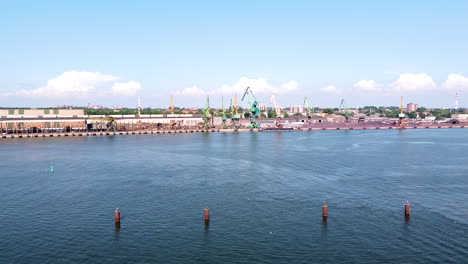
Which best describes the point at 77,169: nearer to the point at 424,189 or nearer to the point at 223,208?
the point at 223,208

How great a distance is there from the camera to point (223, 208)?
39438 millimetres

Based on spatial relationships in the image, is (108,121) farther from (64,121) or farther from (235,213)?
(235,213)

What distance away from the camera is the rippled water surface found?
28.3m

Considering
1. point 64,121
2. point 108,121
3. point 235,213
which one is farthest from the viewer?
point 108,121

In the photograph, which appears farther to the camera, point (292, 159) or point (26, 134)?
point (26, 134)

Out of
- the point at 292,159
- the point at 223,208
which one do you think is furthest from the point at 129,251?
the point at 292,159

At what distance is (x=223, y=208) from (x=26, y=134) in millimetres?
124931

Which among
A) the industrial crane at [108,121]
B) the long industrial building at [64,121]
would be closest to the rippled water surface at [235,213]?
the long industrial building at [64,121]

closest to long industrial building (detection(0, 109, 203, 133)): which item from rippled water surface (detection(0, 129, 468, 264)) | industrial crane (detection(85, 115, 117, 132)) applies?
industrial crane (detection(85, 115, 117, 132))

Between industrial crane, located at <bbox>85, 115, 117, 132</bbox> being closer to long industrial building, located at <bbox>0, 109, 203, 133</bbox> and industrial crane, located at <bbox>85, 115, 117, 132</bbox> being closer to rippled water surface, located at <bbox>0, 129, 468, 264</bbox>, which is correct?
long industrial building, located at <bbox>0, 109, 203, 133</bbox>

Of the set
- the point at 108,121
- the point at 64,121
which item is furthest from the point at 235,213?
the point at 108,121

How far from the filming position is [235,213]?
3772 cm

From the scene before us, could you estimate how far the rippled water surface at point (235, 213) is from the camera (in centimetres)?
2833

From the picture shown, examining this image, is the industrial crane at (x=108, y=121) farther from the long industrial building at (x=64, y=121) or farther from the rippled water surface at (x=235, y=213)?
the rippled water surface at (x=235, y=213)
